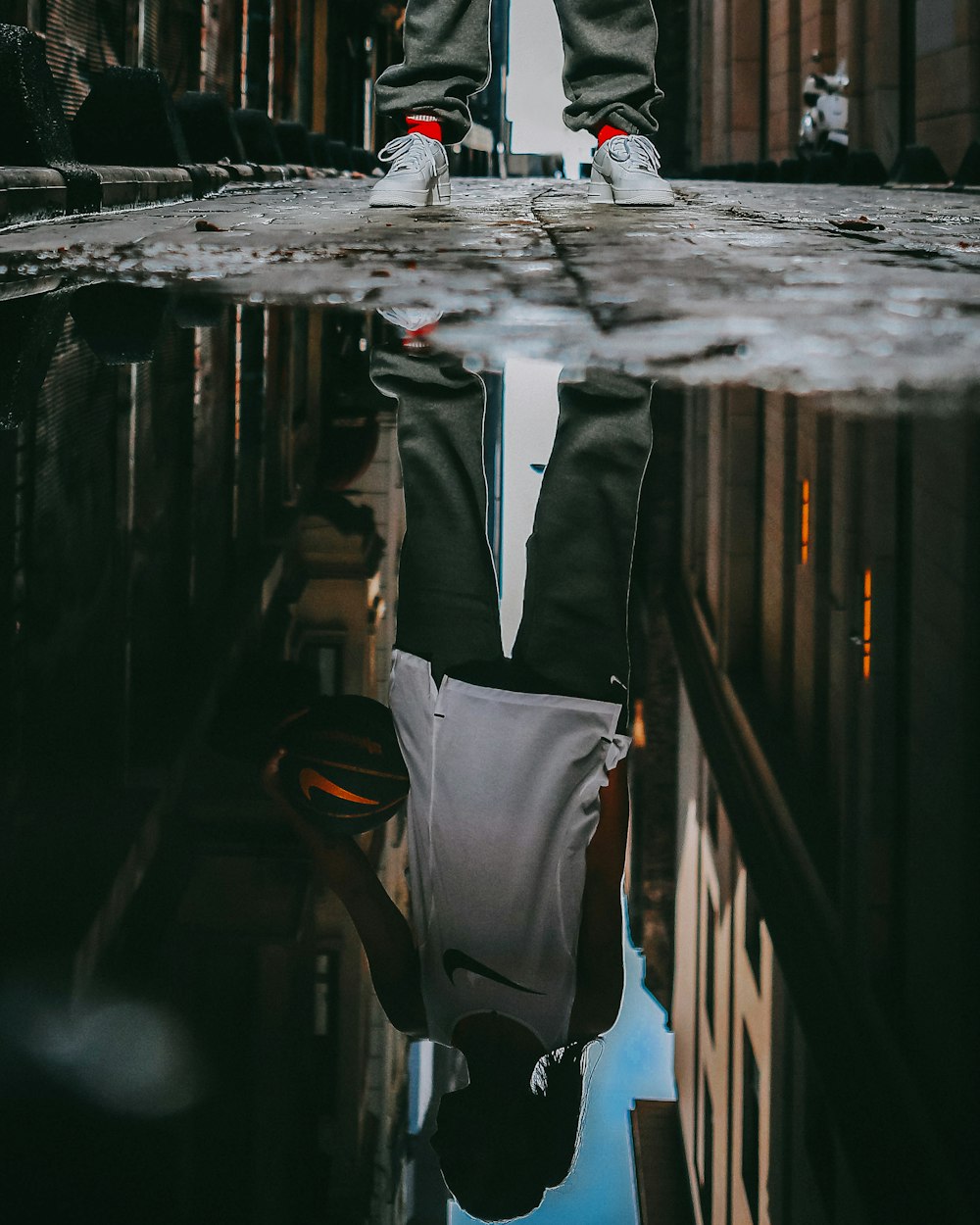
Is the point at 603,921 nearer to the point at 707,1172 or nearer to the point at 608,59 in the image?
the point at 707,1172

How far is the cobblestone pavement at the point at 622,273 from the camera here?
1.67 metres

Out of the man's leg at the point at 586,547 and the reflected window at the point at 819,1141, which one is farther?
the man's leg at the point at 586,547

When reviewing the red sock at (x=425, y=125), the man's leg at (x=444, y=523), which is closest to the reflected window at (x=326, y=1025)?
the man's leg at (x=444, y=523)

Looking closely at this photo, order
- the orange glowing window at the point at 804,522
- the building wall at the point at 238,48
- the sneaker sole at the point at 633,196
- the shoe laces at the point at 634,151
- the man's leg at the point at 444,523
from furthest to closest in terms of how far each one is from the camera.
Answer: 1. the building wall at the point at 238,48
2. the sneaker sole at the point at 633,196
3. the shoe laces at the point at 634,151
4. the orange glowing window at the point at 804,522
5. the man's leg at the point at 444,523

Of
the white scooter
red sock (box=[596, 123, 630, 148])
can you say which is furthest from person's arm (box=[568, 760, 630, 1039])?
the white scooter

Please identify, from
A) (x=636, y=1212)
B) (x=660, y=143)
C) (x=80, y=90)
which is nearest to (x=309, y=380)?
(x=636, y=1212)

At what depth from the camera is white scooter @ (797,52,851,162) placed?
33.8 feet

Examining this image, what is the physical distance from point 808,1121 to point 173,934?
228 millimetres

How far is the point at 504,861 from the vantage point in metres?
0.62

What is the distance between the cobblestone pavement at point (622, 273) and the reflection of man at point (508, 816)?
0.50m

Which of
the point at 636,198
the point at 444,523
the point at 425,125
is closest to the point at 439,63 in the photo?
the point at 425,125

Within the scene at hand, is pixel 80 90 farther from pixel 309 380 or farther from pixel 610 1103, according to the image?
pixel 610 1103

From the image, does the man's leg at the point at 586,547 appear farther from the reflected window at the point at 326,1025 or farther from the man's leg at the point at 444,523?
the reflected window at the point at 326,1025

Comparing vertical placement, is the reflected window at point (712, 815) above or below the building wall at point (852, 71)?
below
